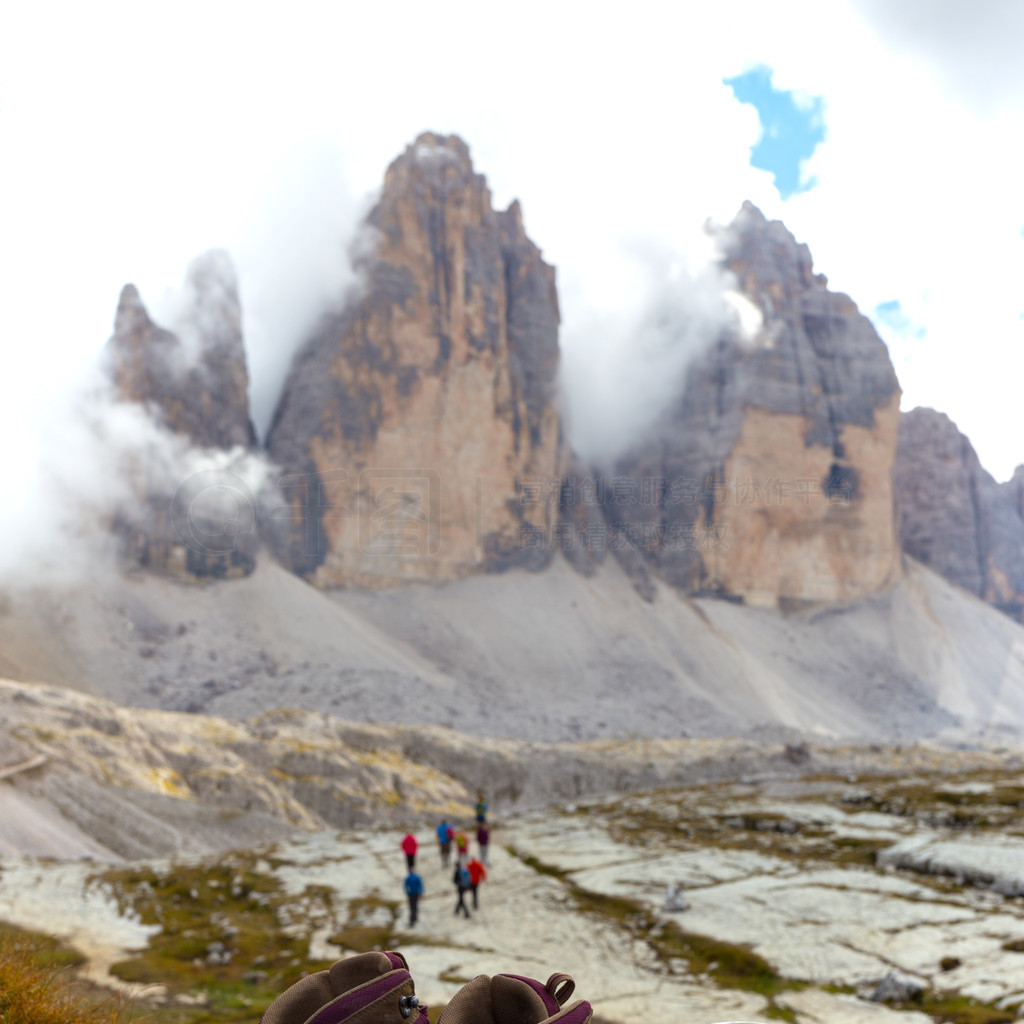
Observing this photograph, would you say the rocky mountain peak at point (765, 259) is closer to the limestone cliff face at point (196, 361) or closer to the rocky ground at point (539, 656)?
the rocky ground at point (539, 656)

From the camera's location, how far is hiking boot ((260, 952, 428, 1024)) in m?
2.21

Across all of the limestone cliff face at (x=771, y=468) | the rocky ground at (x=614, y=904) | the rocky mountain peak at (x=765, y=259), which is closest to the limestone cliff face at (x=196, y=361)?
the limestone cliff face at (x=771, y=468)

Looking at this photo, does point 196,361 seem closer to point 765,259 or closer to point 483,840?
point 483,840

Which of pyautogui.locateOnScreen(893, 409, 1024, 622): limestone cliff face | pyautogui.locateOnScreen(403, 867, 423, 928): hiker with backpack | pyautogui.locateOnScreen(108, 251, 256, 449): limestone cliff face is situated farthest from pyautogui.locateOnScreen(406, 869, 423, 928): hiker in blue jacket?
pyautogui.locateOnScreen(893, 409, 1024, 622): limestone cliff face

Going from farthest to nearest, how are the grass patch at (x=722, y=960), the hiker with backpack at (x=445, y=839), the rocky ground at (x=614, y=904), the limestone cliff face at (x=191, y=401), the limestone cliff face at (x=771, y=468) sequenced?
the limestone cliff face at (x=771, y=468) < the limestone cliff face at (x=191, y=401) < the hiker with backpack at (x=445, y=839) < the grass patch at (x=722, y=960) < the rocky ground at (x=614, y=904)

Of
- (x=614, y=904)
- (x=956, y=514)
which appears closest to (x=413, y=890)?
(x=614, y=904)

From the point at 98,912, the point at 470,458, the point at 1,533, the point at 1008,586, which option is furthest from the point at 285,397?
the point at 1008,586

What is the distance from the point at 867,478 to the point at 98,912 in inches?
3734

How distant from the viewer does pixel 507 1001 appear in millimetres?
2295

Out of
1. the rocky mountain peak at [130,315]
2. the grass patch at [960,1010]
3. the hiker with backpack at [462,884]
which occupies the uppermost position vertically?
the rocky mountain peak at [130,315]

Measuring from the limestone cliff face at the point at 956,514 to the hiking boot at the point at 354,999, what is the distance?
387 feet

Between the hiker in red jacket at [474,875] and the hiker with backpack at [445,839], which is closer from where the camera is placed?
the hiker in red jacket at [474,875]

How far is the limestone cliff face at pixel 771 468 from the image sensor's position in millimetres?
92562

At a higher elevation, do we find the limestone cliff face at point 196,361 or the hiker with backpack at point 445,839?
the limestone cliff face at point 196,361
